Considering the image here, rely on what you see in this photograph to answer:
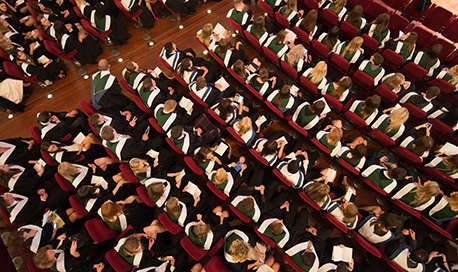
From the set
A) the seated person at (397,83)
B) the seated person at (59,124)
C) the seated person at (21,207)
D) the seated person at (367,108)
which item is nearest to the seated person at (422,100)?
the seated person at (397,83)

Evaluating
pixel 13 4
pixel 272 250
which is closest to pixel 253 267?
pixel 272 250

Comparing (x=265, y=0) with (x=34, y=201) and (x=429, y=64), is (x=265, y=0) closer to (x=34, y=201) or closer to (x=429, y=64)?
(x=429, y=64)

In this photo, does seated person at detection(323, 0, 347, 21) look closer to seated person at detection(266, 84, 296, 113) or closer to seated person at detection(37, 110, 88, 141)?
seated person at detection(266, 84, 296, 113)

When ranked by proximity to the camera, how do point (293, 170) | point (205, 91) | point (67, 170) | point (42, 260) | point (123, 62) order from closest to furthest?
point (42, 260)
point (67, 170)
point (293, 170)
point (205, 91)
point (123, 62)

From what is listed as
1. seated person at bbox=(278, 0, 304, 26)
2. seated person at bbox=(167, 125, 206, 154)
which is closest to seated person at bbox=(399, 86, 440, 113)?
seated person at bbox=(278, 0, 304, 26)

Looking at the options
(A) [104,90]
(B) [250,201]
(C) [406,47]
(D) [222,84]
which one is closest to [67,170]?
(A) [104,90]

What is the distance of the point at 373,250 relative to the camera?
232cm

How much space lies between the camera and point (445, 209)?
2.48m

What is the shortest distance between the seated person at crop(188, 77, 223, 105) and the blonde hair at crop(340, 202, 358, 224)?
1912mm

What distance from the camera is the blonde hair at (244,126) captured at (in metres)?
2.71

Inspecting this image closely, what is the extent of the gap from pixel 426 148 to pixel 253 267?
7.31ft

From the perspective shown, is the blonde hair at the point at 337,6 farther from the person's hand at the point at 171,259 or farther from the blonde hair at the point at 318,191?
the person's hand at the point at 171,259

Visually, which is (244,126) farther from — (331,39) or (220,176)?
(331,39)

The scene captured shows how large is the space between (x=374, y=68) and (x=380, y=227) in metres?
1.95
